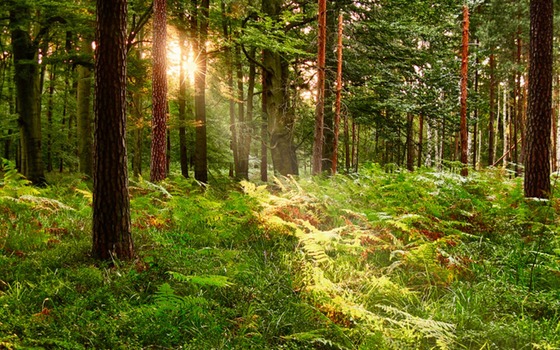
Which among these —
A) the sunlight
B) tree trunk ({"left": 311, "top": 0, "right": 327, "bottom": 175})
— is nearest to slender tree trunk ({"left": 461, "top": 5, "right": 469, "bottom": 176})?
tree trunk ({"left": 311, "top": 0, "right": 327, "bottom": 175})

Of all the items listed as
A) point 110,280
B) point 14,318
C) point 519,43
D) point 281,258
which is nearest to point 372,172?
point 281,258

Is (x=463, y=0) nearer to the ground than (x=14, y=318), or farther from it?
farther from it

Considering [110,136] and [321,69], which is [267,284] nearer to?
[110,136]

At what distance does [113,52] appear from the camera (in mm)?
3932

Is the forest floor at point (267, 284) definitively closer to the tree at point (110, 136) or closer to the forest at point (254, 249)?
the forest at point (254, 249)

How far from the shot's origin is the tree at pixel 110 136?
391 centimetres

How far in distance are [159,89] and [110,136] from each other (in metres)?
5.52

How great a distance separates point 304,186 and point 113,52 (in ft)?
19.2

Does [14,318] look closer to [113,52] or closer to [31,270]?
[31,270]

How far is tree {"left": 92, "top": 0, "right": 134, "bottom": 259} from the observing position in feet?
12.8

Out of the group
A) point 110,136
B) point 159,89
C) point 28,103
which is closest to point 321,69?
point 159,89

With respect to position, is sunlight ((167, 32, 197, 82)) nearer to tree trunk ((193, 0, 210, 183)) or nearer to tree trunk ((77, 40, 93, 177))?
tree trunk ((193, 0, 210, 183))

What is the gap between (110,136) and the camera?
3.97 metres

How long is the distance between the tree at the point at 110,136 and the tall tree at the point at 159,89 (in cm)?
516
